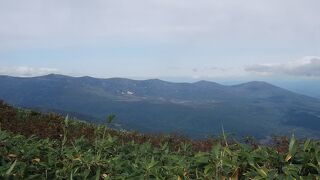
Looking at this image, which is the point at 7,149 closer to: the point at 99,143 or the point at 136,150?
the point at 99,143

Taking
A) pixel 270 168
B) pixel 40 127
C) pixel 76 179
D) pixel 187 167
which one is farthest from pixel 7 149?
pixel 40 127

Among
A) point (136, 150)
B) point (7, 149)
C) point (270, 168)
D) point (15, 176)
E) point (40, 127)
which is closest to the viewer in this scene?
point (270, 168)

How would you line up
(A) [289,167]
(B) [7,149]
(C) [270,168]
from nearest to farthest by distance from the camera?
(A) [289,167] → (C) [270,168] → (B) [7,149]

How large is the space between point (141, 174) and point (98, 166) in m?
0.78

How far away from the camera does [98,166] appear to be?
636 centimetres

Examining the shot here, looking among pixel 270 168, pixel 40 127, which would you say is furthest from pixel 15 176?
pixel 40 127

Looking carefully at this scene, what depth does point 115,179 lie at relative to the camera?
5.87 metres

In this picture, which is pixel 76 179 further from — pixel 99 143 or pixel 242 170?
pixel 242 170

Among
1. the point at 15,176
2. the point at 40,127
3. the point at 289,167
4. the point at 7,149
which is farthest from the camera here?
the point at 40,127

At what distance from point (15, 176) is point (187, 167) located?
2319 mm

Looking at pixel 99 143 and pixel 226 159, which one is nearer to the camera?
pixel 226 159

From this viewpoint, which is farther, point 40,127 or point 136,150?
point 40,127

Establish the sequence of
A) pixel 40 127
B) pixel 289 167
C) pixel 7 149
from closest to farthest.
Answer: pixel 289 167
pixel 7 149
pixel 40 127

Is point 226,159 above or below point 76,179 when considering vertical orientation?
above
